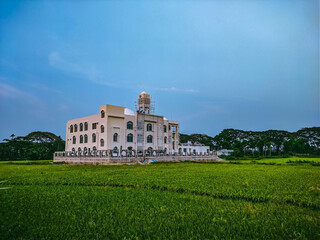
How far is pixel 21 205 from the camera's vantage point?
602 cm

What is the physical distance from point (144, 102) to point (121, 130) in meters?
7.50

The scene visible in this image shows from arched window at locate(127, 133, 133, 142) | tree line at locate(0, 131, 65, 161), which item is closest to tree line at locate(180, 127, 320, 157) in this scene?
arched window at locate(127, 133, 133, 142)

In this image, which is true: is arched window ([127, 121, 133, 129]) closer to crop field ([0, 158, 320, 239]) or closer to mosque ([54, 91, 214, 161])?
mosque ([54, 91, 214, 161])

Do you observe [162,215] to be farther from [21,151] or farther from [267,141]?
[267,141]

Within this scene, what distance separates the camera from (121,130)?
114ft

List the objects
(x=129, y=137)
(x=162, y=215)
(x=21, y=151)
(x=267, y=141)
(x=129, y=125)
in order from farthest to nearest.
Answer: (x=267, y=141), (x=21, y=151), (x=129, y=125), (x=129, y=137), (x=162, y=215)

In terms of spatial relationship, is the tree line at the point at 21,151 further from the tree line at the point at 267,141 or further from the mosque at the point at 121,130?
the tree line at the point at 267,141

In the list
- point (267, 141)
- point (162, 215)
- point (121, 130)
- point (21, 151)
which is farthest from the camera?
point (267, 141)

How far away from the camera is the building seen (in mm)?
33688

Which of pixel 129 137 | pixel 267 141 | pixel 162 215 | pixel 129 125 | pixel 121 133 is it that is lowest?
pixel 162 215

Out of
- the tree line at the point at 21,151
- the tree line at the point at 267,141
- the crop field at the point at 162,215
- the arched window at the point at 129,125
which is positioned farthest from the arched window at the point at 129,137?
the crop field at the point at 162,215

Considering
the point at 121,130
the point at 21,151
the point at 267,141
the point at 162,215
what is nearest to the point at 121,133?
the point at 121,130

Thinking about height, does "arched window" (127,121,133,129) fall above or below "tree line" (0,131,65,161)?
above

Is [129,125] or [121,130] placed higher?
[129,125]
